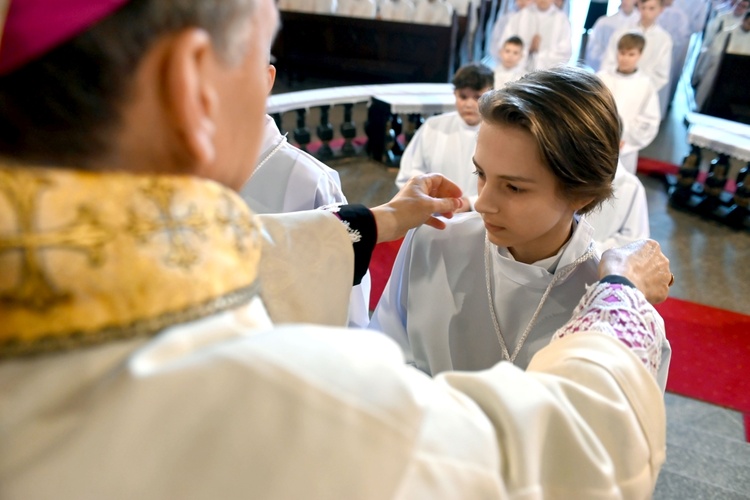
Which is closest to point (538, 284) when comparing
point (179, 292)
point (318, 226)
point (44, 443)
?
point (318, 226)

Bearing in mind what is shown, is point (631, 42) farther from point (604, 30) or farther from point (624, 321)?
point (624, 321)

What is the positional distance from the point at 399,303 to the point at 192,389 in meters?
1.37

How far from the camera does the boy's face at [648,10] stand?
267 inches

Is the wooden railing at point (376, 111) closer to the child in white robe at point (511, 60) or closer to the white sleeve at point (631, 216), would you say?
the child in white robe at point (511, 60)

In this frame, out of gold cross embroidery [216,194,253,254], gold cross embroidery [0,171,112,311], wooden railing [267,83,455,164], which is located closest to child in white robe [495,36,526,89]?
wooden railing [267,83,455,164]

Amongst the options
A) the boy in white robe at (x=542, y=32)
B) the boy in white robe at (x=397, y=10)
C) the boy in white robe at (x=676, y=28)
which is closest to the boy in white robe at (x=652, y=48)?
the boy in white robe at (x=542, y=32)

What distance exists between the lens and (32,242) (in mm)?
493

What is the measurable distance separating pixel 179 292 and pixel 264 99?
0.85 feet

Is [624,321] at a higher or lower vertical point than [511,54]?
higher

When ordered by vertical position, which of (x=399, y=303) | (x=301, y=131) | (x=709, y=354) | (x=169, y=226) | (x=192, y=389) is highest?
(x=169, y=226)

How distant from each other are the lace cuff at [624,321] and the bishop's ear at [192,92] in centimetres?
72

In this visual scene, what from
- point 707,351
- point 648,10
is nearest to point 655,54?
point 648,10

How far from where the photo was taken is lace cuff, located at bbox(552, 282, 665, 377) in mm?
987

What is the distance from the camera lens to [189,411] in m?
0.52
